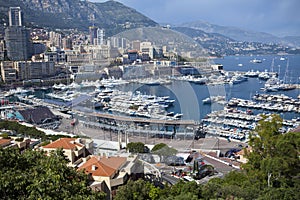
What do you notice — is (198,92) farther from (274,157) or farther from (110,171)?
(110,171)

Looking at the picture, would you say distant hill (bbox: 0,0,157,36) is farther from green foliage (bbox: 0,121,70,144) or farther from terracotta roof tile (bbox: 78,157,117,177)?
terracotta roof tile (bbox: 78,157,117,177)

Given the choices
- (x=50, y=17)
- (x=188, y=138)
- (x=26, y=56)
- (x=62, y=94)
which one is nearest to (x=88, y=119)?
(x=188, y=138)

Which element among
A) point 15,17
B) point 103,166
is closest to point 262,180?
point 103,166

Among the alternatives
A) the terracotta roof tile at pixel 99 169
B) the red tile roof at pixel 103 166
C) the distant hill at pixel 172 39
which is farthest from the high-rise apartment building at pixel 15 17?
the terracotta roof tile at pixel 99 169

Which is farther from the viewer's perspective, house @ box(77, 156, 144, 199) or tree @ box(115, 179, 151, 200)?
house @ box(77, 156, 144, 199)

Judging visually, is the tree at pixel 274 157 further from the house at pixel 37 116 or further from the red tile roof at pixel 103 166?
the house at pixel 37 116

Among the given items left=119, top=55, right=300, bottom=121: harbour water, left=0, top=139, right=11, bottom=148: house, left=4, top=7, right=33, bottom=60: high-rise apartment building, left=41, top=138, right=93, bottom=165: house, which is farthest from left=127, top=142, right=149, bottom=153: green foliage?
left=4, top=7, right=33, bottom=60: high-rise apartment building

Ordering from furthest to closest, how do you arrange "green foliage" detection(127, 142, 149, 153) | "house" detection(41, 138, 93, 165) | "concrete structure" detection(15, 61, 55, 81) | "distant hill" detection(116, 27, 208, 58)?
"concrete structure" detection(15, 61, 55, 81) → "distant hill" detection(116, 27, 208, 58) → "green foliage" detection(127, 142, 149, 153) → "house" detection(41, 138, 93, 165)
